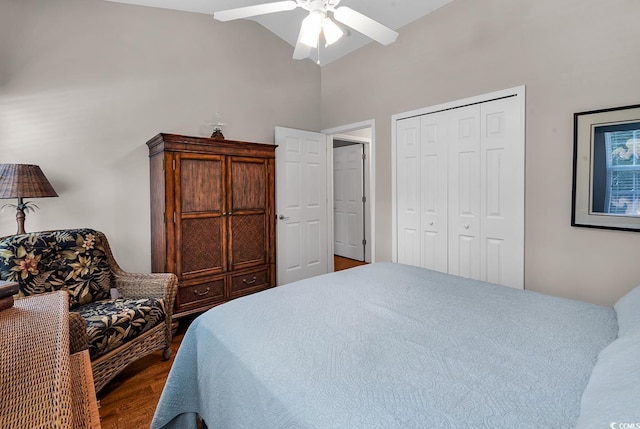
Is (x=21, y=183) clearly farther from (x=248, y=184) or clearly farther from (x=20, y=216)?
(x=248, y=184)

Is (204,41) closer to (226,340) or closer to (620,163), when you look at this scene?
(226,340)

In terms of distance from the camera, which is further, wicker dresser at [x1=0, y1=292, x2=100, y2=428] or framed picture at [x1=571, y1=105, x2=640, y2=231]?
framed picture at [x1=571, y1=105, x2=640, y2=231]

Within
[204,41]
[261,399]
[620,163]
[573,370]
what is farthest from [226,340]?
[204,41]

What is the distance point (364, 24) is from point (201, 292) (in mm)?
2513

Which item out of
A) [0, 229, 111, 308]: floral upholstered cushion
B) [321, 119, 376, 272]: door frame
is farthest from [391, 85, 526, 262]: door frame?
[0, 229, 111, 308]: floral upholstered cushion

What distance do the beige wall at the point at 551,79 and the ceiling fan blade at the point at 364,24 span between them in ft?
4.28

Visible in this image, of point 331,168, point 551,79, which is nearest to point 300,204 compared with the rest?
point 331,168

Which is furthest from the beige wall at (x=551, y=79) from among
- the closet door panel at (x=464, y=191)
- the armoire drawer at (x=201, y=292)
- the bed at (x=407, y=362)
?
the armoire drawer at (x=201, y=292)

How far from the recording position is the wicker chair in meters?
1.98

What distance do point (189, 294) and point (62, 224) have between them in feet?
3.88

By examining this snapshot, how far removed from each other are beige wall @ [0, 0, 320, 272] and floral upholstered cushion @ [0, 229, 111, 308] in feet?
1.54

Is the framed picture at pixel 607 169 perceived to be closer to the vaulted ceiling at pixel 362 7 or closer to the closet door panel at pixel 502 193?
the closet door panel at pixel 502 193

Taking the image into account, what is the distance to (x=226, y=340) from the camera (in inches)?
49.4

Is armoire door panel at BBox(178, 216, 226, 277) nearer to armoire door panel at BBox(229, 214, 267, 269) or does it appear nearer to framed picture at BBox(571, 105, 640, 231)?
armoire door panel at BBox(229, 214, 267, 269)
